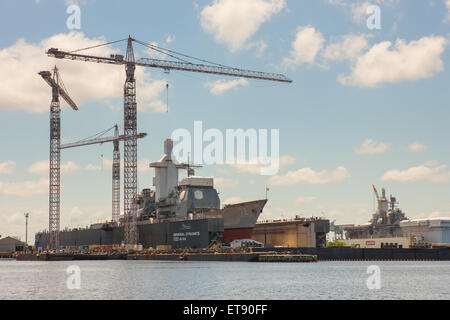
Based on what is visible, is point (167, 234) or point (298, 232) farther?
point (167, 234)

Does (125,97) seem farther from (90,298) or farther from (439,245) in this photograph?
(90,298)

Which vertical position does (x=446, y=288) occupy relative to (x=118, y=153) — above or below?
below

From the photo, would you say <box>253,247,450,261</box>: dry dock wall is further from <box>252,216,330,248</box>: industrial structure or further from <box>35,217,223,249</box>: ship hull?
<box>35,217,223,249</box>: ship hull

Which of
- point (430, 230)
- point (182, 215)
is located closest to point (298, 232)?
point (182, 215)

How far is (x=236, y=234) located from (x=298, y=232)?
13.3m

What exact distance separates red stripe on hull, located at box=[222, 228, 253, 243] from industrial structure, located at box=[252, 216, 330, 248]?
30.4 feet

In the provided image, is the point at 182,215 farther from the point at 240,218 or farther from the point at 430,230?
the point at 430,230

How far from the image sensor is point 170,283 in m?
57.4

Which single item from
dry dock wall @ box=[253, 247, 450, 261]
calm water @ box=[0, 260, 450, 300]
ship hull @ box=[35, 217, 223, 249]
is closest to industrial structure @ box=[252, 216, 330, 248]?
dry dock wall @ box=[253, 247, 450, 261]

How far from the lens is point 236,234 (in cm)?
11525

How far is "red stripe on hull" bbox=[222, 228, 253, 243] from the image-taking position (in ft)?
377
